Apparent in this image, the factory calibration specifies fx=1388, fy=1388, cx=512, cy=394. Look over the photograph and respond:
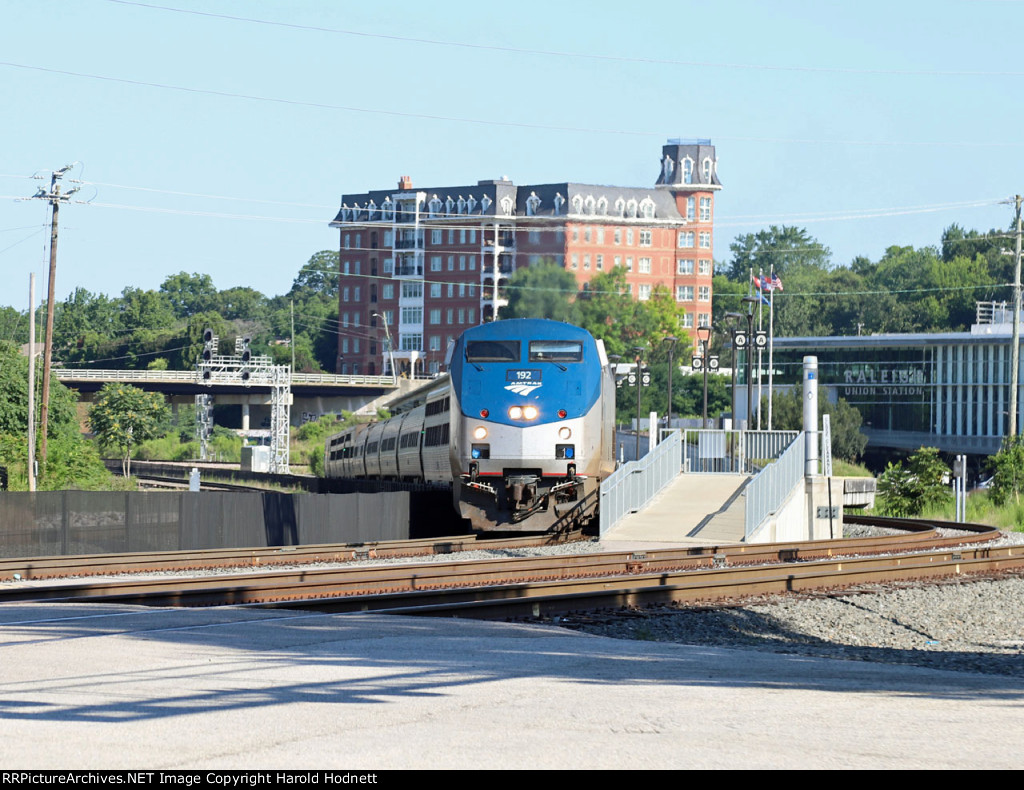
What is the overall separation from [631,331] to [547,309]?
2626 cm

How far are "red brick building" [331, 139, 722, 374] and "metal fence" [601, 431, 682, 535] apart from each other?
362ft

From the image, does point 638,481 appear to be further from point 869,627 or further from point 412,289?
point 412,289

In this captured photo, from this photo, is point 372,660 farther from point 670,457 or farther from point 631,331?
point 631,331

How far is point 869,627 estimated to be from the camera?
52.4 feet

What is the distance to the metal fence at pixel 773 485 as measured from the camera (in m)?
29.3

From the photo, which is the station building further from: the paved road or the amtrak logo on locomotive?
the paved road

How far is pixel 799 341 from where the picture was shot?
103 m

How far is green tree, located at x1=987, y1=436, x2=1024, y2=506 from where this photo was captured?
44594mm

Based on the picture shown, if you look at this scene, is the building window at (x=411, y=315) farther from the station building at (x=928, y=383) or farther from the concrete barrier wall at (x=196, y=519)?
the concrete barrier wall at (x=196, y=519)

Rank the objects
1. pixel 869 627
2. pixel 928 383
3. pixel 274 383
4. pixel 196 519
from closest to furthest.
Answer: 1. pixel 869 627
2. pixel 196 519
3. pixel 274 383
4. pixel 928 383

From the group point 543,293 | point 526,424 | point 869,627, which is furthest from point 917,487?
point 543,293

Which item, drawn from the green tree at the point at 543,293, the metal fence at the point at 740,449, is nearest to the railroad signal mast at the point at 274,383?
the green tree at the point at 543,293

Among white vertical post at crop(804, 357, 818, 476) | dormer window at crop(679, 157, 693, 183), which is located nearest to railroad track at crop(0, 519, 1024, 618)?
white vertical post at crop(804, 357, 818, 476)

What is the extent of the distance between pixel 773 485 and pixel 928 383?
223ft
